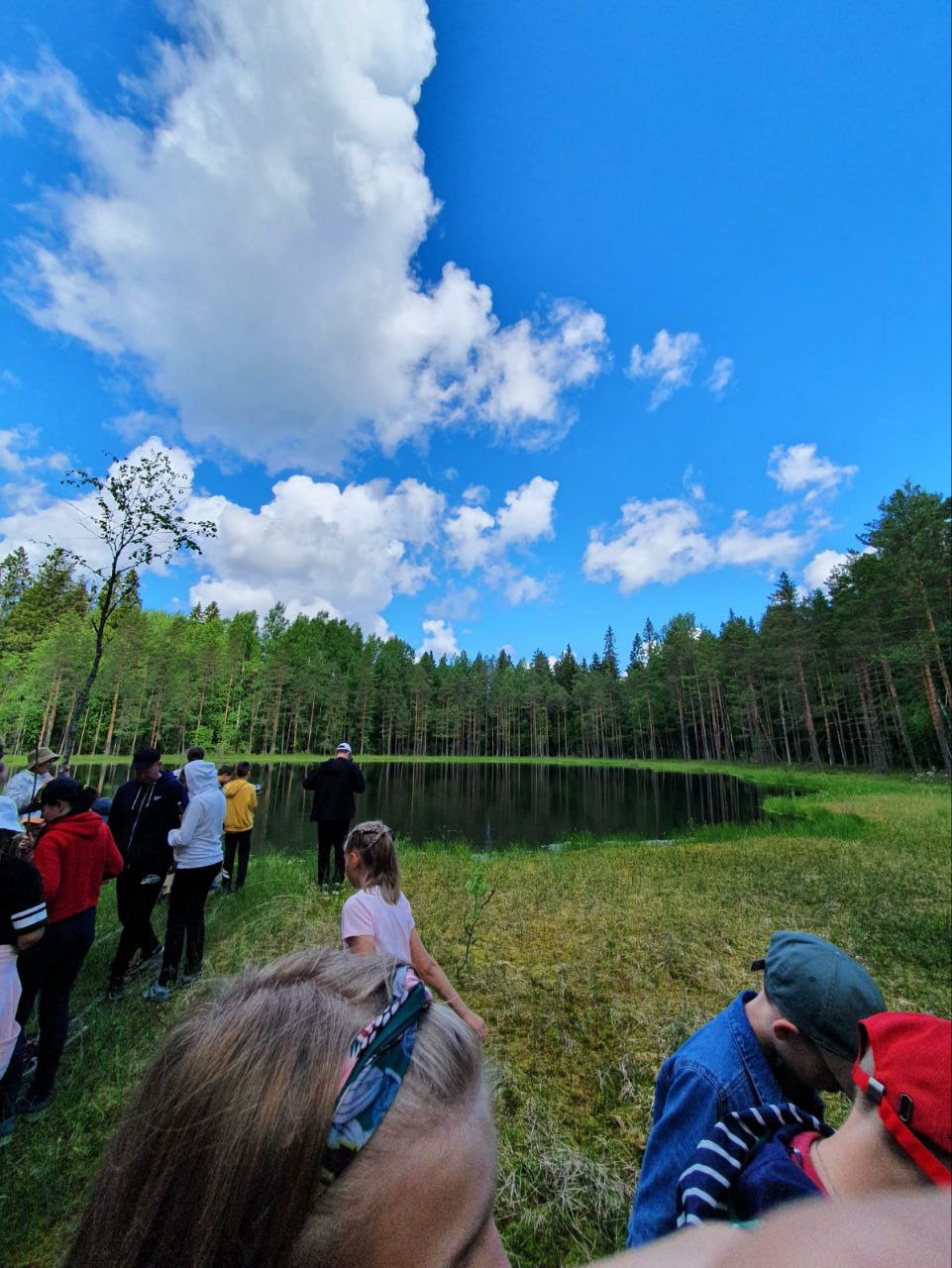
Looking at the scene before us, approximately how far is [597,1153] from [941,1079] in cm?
306

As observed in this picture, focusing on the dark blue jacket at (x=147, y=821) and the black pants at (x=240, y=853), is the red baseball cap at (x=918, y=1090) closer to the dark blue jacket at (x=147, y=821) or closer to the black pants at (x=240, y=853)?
the dark blue jacket at (x=147, y=821)

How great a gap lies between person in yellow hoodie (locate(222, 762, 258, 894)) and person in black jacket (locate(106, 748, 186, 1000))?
2.73 meters

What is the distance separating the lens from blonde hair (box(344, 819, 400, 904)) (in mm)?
2979

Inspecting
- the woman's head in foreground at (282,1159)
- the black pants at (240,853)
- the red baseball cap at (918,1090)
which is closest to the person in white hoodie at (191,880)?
the black pants at (240,853)

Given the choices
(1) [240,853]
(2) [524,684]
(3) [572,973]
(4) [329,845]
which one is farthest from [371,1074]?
(2) [524,684]

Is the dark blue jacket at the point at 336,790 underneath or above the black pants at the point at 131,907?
above

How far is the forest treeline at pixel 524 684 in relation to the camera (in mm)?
32094

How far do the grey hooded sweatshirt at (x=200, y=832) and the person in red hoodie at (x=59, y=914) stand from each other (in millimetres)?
738

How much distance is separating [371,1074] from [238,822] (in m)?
8.06

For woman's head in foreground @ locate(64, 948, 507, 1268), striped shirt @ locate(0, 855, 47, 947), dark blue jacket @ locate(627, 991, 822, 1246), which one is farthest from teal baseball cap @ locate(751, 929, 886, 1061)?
striped shirt @ locate(0, 855, 47, 947)

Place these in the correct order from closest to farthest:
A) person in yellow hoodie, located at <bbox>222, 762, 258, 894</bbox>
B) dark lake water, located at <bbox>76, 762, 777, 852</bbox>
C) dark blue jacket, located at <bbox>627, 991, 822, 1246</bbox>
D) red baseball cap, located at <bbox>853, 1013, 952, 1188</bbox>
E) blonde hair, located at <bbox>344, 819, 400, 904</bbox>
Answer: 1. red baseball cap, located at <bbox>853, 1013, 952, 1188</bbox>
2. dark blue jacket, located at <bbox>627, 991, 822, 1246</bbox>
3. blonde hair, located at <bbox>344, 819, 400, 904</bbox>
4. person in yellow hoodie, located at <bbox>222, 762, 258, 894</bbox>
5. dark lake water, located at <bbox>76, 762, 777, 852</bbox>

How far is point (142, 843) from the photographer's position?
4.64m

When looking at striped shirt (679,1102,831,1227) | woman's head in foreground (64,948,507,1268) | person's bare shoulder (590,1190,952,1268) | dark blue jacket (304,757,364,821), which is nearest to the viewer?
person's bare shoulder (590,1190,952,1268)

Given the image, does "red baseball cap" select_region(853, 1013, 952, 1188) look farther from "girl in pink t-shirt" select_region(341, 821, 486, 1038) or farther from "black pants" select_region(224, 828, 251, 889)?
"black pants" select_region(224, 828, 251, 889)
